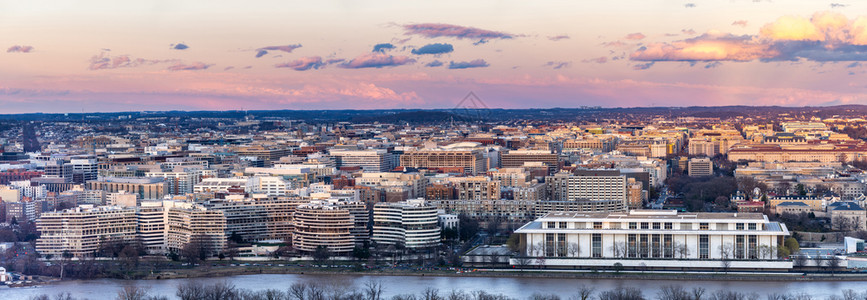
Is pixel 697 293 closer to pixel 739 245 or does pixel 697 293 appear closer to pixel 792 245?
pixel 739 245

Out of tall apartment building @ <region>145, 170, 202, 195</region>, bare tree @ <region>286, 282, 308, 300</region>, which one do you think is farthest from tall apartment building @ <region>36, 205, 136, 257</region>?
tall apartment building @ <region>145, 170, 202, 195</region>

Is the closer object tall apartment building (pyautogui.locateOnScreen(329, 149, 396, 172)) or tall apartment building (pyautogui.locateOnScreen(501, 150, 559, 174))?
tall apartment building (pyautogui.locateOnScreen(329, 149, 396, 172))

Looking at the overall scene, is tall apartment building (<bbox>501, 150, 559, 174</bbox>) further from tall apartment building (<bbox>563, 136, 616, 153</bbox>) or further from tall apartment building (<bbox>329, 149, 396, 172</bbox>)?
tall apartment building (<bbox>563, 136, 616, 153</bbox>)

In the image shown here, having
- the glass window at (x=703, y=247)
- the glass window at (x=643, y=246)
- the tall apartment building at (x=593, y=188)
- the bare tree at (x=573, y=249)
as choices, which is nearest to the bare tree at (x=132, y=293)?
the bare tree at (x=573, y=249)

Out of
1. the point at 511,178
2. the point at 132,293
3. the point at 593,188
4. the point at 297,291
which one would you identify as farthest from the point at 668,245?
the point at 511,178

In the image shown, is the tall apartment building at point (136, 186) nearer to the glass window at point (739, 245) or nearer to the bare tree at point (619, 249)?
the bare tree at point (619, 249)

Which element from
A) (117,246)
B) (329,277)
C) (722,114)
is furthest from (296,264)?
(722,114)
